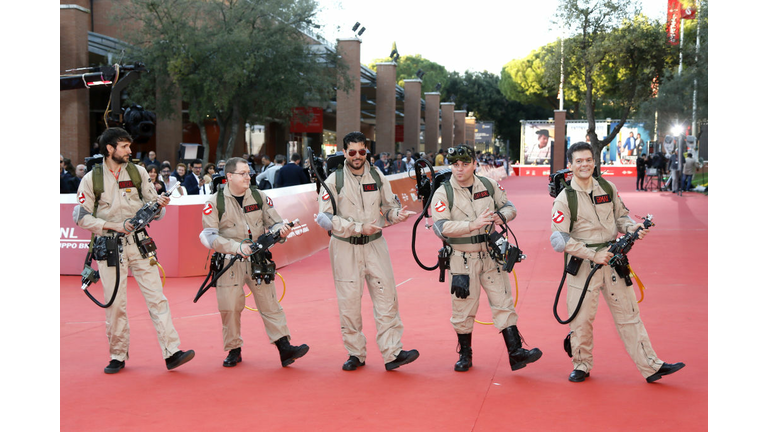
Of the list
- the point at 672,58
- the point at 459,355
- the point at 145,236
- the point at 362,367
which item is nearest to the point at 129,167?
the point at 145,236

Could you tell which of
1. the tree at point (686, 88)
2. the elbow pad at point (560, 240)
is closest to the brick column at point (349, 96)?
the tree at point (686, 88)

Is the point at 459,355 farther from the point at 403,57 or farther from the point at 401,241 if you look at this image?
the point at 403,57

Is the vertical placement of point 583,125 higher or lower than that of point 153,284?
higher

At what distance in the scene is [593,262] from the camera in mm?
5461

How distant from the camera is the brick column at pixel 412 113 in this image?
140 ft

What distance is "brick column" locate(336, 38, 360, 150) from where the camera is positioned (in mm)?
30734

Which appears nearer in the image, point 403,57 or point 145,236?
point 145,236

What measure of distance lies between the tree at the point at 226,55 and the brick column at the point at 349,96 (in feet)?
8.35

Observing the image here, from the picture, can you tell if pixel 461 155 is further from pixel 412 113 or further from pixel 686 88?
pixel 412 113

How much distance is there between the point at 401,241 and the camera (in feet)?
49.6

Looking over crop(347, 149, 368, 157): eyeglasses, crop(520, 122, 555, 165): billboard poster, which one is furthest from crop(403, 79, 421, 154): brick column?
crop(347, 149, 368, 157): eyeglasses

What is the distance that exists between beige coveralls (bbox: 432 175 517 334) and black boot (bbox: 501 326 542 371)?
82 millimetres

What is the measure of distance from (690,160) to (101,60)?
2289 cm

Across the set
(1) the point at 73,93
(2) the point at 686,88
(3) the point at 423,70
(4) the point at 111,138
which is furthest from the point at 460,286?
(3) the point at 423,70
